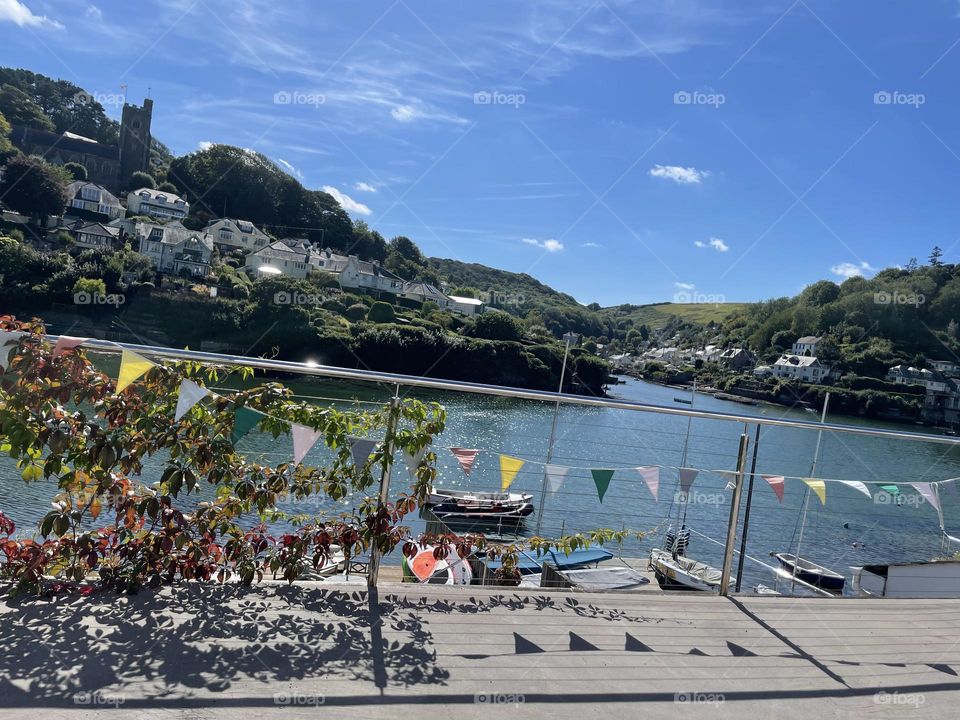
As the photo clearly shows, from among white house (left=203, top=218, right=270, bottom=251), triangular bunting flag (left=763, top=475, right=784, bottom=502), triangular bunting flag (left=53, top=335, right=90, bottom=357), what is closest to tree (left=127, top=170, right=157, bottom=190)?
white house (left=203, top=218, right=270, bottom=251)

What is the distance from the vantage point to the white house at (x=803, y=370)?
70500 millimetres

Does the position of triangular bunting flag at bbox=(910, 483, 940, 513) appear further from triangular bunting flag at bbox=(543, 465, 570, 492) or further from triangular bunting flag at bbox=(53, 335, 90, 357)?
triangular bunting flag at bbox=(53, 335, 90, 357)

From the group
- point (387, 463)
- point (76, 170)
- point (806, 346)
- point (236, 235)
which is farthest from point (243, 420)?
point (76, 170)

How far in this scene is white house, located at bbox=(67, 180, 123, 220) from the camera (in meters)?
→ 79.4

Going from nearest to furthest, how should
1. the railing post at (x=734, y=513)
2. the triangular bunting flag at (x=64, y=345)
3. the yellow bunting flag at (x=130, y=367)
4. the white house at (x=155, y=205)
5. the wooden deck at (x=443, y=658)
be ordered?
the wooden deck at (x=443, y=658)
the yellow bunting flag at (x=130, y=367)
the triangular bunting flag at (x=64, y=345)
the railing post at (x=734, y=513)
the white house at (x=155, y=205)

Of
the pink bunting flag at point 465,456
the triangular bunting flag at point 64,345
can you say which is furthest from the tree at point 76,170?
the pink bunting flag at point 465,456

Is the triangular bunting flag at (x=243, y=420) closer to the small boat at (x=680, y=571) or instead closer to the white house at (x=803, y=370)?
the small boat at (x=680, y=571)

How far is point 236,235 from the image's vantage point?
85438 millimetres

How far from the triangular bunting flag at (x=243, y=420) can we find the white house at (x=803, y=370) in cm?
7583

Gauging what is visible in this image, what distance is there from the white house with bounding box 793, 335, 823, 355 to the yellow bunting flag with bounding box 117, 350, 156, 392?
8132cm

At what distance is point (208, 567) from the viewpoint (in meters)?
3.06

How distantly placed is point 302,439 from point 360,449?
10.7 inches

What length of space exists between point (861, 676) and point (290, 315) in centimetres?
5414

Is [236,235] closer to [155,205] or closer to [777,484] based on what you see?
[155,205]
